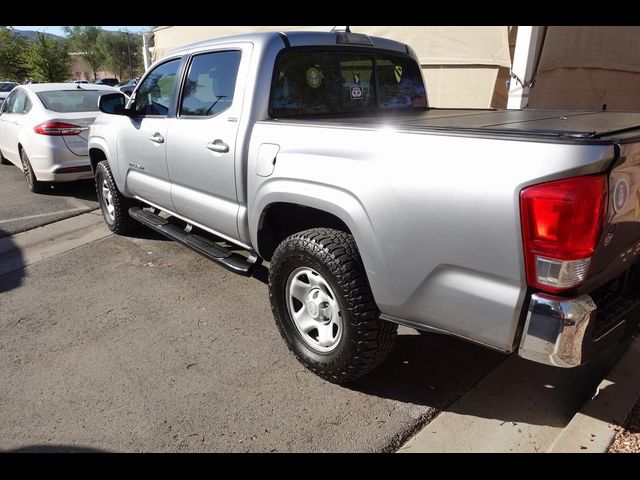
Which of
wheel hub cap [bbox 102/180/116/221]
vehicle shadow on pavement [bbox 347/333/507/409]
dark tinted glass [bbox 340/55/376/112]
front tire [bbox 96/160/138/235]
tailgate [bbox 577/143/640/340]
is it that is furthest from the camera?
wheel hub cap [bbox 102/180/116/221]

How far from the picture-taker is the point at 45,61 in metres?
29.4

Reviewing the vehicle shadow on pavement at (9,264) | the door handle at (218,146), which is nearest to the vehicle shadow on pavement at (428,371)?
the door handle at (218,146)

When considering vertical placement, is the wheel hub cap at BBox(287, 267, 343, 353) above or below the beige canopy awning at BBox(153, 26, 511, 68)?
below

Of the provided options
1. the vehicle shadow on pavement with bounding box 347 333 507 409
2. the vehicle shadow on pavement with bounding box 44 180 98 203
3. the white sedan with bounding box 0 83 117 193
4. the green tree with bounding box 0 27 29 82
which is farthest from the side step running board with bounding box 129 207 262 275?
the green tree with bounding box 0 27 29 82

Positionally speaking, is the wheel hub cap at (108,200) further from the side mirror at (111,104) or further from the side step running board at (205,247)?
the side mirror at (111,104)

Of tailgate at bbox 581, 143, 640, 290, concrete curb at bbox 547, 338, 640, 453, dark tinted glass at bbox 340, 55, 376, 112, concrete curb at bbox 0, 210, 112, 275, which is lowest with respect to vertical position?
concrete curb at bbox 0, 210, 112, 275

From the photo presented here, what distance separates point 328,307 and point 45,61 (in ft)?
110

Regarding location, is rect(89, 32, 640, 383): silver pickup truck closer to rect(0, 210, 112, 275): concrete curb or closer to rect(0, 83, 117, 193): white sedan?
rect(0, 210, 112, 275): concrete curb

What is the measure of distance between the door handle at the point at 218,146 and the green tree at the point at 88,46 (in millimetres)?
72968

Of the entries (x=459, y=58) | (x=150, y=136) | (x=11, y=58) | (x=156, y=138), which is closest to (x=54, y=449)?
(x=156, y=138)

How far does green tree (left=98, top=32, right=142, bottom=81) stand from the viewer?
2646 inches

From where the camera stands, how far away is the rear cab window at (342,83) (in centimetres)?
321

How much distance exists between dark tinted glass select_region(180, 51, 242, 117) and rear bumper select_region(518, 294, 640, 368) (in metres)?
2.31
